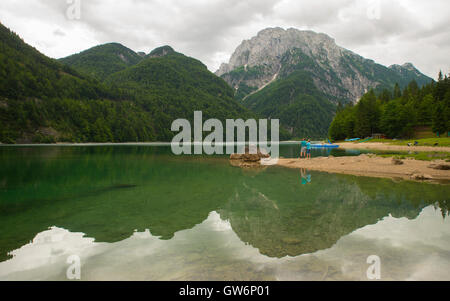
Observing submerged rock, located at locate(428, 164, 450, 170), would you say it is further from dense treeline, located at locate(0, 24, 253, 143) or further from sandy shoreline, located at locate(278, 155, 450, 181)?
dense treeline, located at locate(0, 24, 253, 143)

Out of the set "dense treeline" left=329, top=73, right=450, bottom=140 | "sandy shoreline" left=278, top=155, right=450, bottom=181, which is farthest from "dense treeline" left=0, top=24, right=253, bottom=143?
"dense treeline" left=329, top=73, right=450, bottom=140

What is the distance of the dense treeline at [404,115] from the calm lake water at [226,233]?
7304 centimetres

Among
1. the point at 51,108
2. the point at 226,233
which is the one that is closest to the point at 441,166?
the point at 226,233

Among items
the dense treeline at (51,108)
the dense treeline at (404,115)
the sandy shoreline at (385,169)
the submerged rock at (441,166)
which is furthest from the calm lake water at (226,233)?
the dense treeline at (51,108)

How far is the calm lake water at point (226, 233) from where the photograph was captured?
667 centimetres

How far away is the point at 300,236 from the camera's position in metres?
9.16

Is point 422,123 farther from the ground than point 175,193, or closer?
farther from the ground

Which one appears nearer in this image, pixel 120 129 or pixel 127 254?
pixel 127 254

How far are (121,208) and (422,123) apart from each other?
103509 mm

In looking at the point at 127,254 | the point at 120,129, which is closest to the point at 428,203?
the point at 127,254

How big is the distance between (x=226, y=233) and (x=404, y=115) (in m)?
96.3

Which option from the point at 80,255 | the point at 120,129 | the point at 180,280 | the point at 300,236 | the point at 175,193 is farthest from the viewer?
the point at 120,129
